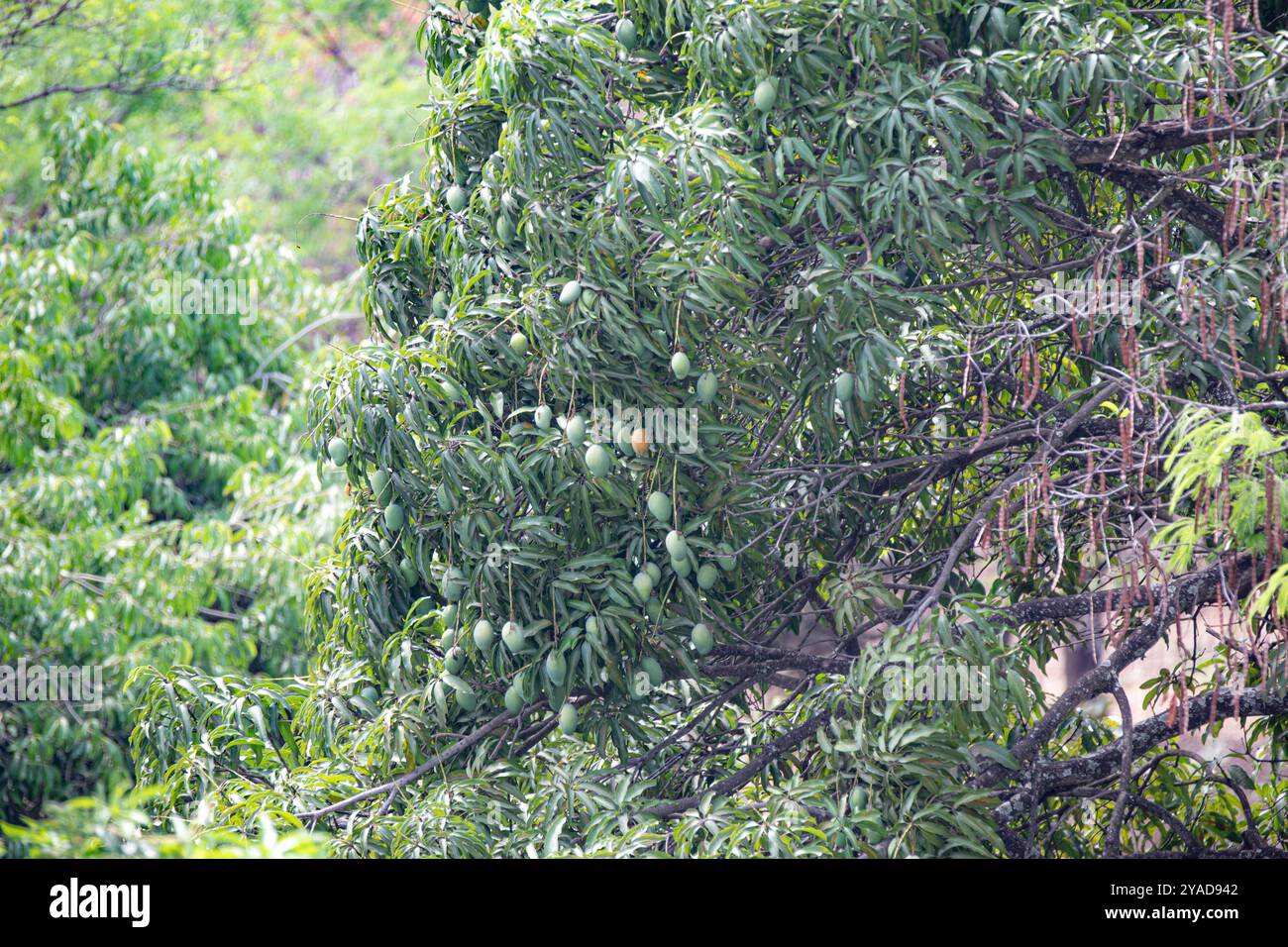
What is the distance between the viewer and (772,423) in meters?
3.92

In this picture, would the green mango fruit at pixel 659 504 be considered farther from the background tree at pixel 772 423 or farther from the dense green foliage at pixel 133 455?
the dense green foliage at pixel 133 455

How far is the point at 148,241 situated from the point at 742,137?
5.67 metres

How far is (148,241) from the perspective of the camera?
26.2 feet

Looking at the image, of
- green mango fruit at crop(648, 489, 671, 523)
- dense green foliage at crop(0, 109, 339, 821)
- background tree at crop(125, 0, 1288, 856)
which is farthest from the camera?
dense green foliage at crop(0, 109, 339, 821)

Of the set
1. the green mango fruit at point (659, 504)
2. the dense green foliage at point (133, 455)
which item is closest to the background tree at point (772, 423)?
the green mango fruit at point (659, 504)

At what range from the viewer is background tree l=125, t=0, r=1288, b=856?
130 inches

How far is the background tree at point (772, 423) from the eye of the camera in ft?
10.8

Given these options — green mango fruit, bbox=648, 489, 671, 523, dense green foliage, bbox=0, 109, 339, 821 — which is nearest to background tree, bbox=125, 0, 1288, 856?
green mango fruit, bbox=648, 489, 671, 523

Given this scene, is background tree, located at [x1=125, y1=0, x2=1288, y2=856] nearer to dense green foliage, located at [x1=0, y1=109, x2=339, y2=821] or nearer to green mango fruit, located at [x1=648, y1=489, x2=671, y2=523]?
green mango fruit, located at [x1=648, y1=489, x2=671, y2=523]

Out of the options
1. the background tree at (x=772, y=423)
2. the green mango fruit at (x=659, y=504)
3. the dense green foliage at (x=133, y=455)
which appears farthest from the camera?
the dense green foliage at (x=133, y=455)

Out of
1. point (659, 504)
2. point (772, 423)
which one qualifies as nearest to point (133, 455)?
point (772, 423)
